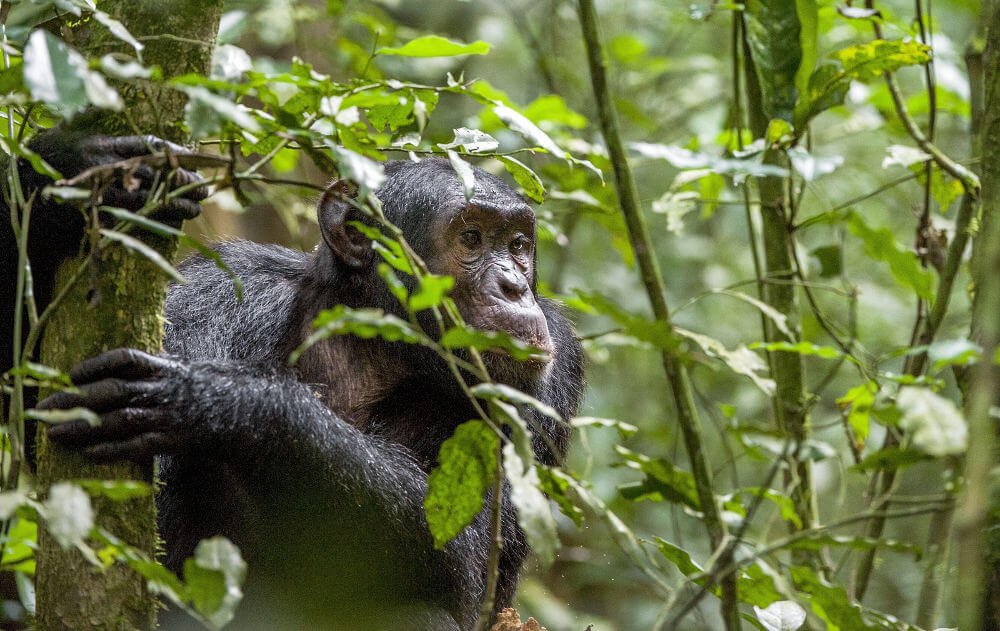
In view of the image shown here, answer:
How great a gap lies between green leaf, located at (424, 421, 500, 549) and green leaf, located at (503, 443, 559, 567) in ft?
0.48

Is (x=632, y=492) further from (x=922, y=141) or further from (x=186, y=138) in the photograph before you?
(x=922, y=141)

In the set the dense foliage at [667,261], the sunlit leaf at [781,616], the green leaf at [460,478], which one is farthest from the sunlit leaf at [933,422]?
the sunlit leaf at [781,616]

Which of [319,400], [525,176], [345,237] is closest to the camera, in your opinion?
[525,176]

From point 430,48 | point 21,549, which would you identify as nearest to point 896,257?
point 430,48

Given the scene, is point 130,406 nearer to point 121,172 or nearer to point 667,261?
point 121,172

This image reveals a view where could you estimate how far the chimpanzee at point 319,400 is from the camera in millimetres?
2557

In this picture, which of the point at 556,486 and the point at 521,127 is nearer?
the point at 556,486

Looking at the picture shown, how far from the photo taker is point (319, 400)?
3.12 m

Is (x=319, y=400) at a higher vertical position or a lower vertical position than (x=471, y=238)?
lower

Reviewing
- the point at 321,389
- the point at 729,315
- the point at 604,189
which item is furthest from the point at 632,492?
the point at 729,315

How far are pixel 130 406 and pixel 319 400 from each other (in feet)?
2.43

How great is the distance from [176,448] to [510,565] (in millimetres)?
1743

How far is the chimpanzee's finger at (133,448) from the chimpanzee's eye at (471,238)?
58.1 inches

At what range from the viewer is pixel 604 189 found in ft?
14.8
